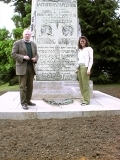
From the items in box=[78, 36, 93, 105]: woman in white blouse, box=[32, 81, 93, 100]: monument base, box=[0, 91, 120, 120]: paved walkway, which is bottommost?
box=[0, 91, 120, 120]: paved walkway

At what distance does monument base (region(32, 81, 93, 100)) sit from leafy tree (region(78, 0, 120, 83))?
8.37 metres

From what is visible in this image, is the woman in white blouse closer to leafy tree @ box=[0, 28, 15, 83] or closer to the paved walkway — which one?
the paved walkway

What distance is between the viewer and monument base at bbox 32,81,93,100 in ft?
25.3

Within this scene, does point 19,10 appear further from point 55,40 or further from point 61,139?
point 61,139

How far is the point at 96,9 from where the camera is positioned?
Answer: 53.7 ft

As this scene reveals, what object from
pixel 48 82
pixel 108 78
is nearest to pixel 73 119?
pixel 48 82

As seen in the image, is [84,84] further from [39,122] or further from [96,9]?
[96,9]

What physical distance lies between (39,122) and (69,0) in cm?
391

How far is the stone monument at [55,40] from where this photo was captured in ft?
26.6

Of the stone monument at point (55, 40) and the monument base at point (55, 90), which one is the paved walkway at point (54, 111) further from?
the stone monument at point (55, 40)

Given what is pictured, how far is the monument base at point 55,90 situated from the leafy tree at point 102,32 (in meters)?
8.37

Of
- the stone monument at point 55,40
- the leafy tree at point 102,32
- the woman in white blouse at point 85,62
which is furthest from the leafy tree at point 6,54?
the woman in white blouse at point 85,62

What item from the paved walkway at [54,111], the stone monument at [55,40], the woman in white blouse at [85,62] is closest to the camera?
the paved walkway at [54,111]

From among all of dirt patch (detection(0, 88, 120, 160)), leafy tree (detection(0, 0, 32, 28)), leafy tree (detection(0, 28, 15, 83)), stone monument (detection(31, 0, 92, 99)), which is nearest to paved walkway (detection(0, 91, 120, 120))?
dirt patch (detection(0, 88, 120, 160))
